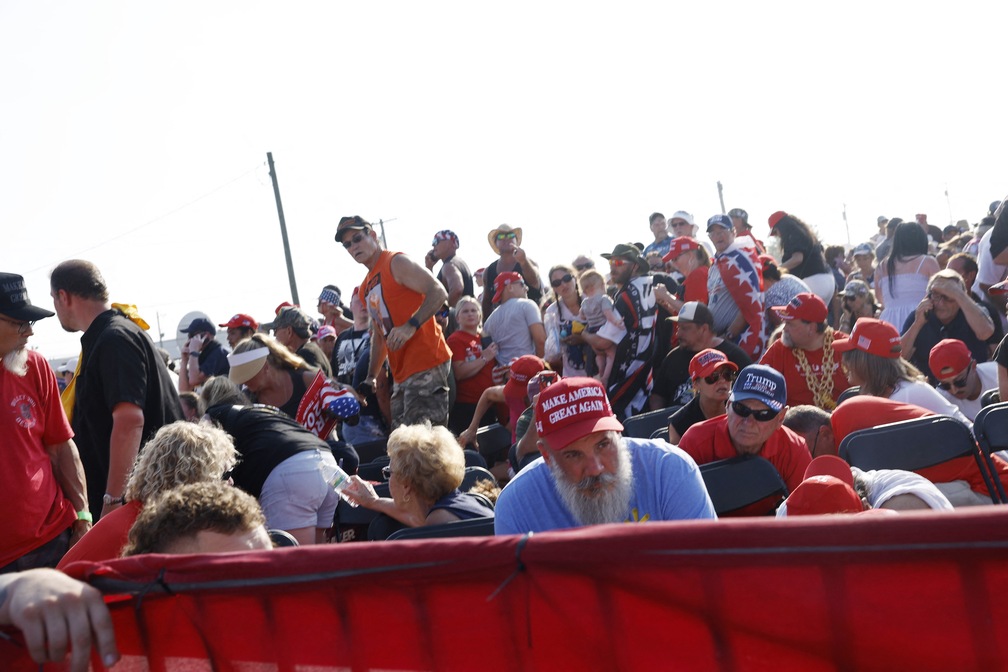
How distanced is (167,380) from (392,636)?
3.17 m

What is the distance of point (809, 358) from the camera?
5.48 metres

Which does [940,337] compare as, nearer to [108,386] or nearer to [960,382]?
[960,382]

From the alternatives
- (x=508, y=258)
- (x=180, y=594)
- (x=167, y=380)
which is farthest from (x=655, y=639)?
(x=508, y=258)

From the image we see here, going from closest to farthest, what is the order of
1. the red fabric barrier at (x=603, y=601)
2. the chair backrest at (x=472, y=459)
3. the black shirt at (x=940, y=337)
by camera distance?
the red fabric barrier at (x=603, y=601) → the chair backrest at (x=472, y=459) → the black shirt at (x=940, y=337)

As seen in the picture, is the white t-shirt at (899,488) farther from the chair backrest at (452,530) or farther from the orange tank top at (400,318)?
the orange tank top at (400,318)

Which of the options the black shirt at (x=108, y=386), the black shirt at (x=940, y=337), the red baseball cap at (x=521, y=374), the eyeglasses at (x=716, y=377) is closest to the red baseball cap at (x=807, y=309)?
the eyeglasses at (x=716, y=377)

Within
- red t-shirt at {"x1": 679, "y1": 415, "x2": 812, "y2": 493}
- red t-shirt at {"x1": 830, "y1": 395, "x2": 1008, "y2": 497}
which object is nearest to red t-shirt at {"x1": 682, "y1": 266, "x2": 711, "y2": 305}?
red t-shirt at {"x1": 830, "y1": 395, "x2": 1008, "y2": 497}

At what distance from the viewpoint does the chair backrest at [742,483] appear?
3490mm

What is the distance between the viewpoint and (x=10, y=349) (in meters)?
3.29

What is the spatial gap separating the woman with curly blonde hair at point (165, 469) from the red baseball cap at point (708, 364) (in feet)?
9.83

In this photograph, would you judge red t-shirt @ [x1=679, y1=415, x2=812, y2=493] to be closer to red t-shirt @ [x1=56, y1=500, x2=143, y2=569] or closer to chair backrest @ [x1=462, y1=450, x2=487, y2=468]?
chair backrest @ [x1=462, y1=450, x2=487, y2=468]

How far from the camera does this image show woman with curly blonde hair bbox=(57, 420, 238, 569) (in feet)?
9.38

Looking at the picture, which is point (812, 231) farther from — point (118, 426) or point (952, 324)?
point (118, 426)

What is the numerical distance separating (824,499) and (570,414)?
0.93 metres
